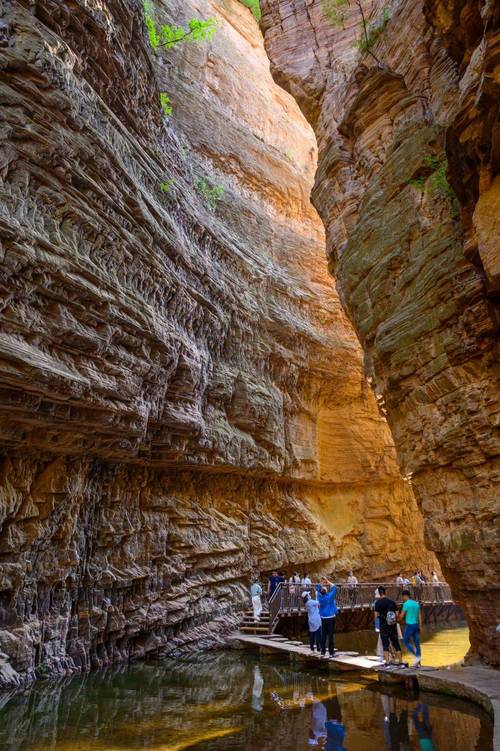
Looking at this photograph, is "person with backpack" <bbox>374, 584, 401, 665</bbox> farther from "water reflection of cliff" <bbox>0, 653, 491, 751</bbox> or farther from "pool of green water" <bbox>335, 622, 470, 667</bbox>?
"pool of green water" <bbox>335, 622, 470, 667</bbox>

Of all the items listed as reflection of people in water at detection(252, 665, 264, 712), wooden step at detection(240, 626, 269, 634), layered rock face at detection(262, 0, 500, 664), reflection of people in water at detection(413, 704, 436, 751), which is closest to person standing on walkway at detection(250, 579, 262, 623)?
wooden step at detection(240, 626, 269, 634)

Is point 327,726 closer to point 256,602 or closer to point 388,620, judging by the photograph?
point 388,620

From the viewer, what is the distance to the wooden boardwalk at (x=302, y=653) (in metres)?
10.2

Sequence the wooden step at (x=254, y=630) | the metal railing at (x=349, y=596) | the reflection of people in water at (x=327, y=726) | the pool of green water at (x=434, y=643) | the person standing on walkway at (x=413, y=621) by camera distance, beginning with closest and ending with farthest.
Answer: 1. the reflection of people in water at (x=327, y=726)
2. the person standing on walkway at (x=413, y=621)
3. the pool of green water at (x=434, y=643)
4. the wooden step at (x=254, y=630)
5. the metal railing at (x=349, y=596)

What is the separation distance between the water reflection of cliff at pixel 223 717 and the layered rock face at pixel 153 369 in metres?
2.24

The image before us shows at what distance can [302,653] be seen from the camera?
12.0 m

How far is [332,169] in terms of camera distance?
47.6ft

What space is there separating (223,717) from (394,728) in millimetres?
2533

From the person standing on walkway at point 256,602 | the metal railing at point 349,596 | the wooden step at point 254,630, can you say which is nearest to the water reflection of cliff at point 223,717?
the wooden step at point 254,630

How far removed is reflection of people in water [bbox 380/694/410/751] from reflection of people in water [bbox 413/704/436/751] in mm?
132

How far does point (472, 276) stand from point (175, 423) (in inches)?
342

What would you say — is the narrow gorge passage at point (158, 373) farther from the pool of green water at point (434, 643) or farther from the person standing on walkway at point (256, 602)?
the pool of green water at point (434, 643)

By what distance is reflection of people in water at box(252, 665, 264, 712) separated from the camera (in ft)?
27.1

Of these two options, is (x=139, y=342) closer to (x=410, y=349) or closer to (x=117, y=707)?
(x=410, y=349)
